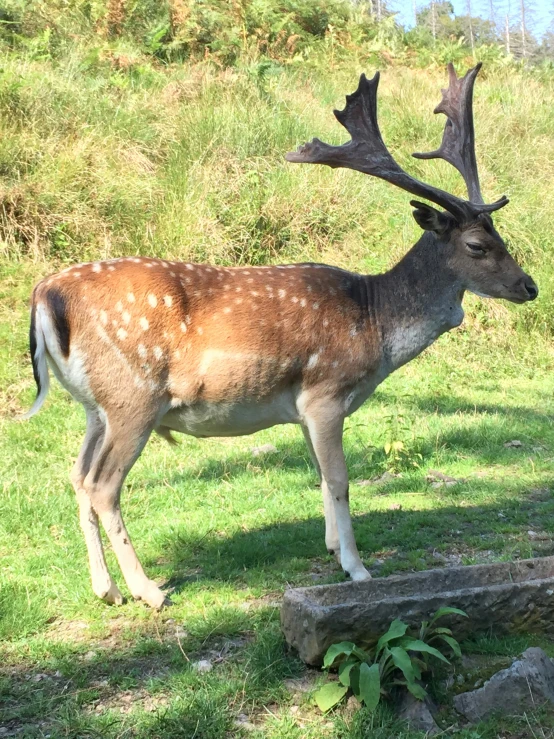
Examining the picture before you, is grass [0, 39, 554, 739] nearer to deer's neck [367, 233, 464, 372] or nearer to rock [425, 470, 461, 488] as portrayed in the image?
rock [425, 470, 461, 488]

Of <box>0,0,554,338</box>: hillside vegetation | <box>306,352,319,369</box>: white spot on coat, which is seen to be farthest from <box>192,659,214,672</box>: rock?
<box>0,0,554,338</box>: hillside vegetation

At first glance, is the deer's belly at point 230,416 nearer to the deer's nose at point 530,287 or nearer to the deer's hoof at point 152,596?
the deer's hoof at point 152,596

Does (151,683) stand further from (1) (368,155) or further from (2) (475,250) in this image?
(1) (368,155)

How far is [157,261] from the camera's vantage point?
4.96 metres

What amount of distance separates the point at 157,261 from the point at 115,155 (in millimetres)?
6778

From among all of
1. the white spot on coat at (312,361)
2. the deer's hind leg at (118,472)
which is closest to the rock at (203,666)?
the deer's hind leg at (118,472)

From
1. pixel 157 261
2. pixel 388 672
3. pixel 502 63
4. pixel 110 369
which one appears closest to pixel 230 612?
pixel 388 672

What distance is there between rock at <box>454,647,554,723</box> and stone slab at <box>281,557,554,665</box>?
354 mm

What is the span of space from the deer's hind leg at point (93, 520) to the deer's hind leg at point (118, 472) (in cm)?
9

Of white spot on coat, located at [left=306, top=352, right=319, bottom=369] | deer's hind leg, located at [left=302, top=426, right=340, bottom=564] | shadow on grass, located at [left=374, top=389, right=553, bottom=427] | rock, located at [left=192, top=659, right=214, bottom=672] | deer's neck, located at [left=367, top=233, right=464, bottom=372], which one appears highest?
deer's neck, located at [left=367, top=233, right=464, bottom=372]

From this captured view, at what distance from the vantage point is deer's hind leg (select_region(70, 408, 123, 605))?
4543 mm

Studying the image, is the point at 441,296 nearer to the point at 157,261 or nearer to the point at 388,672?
the point at 157,261

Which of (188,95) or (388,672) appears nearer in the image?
(388,672)

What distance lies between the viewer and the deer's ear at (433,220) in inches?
208
